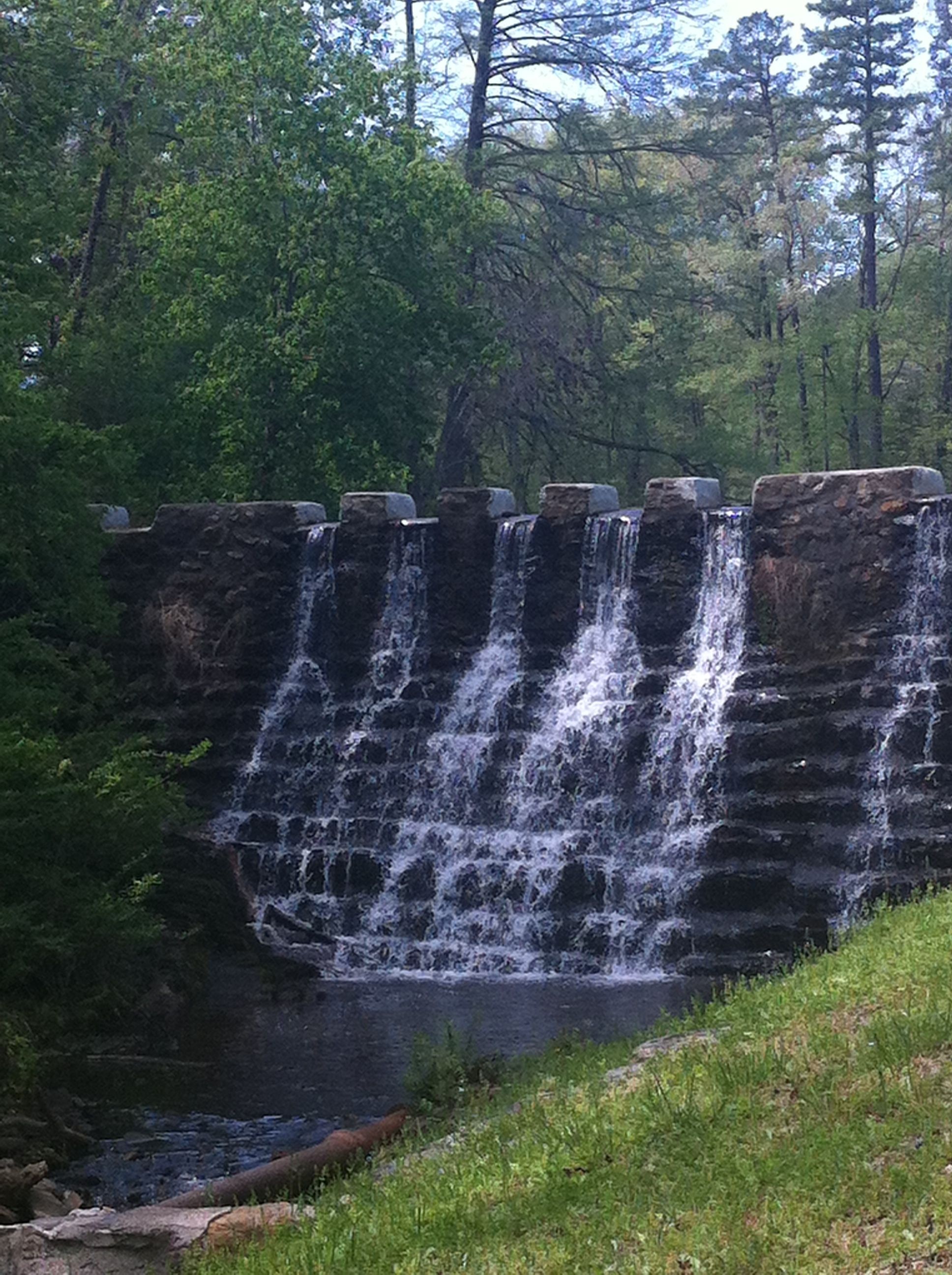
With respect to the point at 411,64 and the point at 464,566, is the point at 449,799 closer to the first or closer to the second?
the point at 464,566

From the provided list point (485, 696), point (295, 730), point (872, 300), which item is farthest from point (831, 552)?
point (872, 300)

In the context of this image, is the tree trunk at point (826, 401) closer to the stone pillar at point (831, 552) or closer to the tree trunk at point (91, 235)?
the tree trunk at point (91, 235)

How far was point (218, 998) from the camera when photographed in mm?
15555

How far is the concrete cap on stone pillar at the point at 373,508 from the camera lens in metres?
21.3

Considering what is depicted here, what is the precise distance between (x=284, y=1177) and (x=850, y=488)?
11.7 m

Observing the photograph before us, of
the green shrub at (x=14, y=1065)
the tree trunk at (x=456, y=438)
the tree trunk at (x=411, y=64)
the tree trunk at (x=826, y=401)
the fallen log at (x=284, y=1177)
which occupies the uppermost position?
the tree trunk at (x=411, y=64)

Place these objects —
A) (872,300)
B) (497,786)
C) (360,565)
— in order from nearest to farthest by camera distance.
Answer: (497,786), (360,565), (872,300)

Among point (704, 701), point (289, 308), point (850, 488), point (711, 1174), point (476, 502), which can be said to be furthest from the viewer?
point (289, 308)

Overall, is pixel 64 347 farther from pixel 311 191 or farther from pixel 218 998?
pixel 218 998

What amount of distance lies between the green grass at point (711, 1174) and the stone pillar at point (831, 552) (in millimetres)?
9392

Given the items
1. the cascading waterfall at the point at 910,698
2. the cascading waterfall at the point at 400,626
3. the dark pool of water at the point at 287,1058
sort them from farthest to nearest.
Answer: the cascading waterfall at the point at 400,626, the cascading waterfall at the point at 910,698, the dark pool of water at the point at 287,1058

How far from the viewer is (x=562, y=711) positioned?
1877cm

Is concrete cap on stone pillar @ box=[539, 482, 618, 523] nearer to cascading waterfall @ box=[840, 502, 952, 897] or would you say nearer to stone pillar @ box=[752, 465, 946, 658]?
stone pillar @ box=[752, 465, 946, 658]

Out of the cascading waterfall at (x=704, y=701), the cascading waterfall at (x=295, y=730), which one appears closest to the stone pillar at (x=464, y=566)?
the cascading waterfall at (x=295, y=730)
